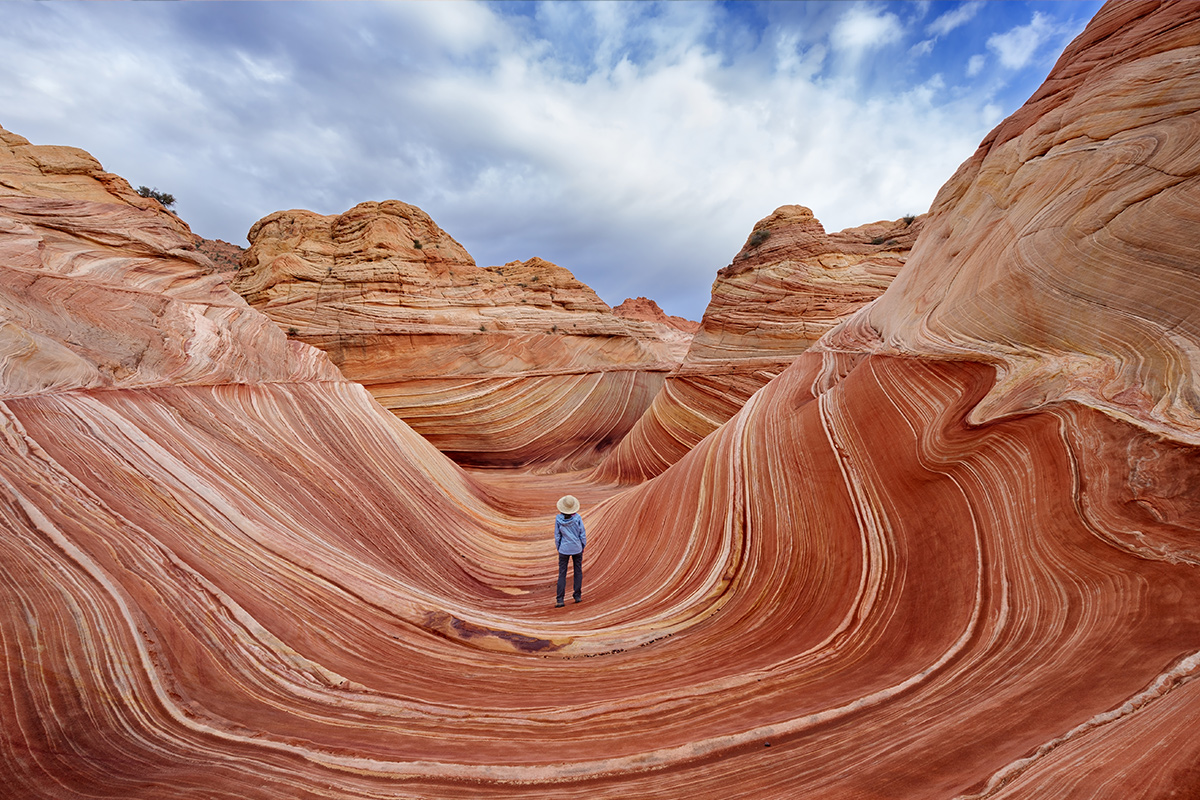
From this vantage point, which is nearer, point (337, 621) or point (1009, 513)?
point (1009, 513)

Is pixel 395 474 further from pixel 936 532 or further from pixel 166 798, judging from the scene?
pixel 936 532

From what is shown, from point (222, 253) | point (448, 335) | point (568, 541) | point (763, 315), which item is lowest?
point (568, 541)

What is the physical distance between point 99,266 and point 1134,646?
11301 mm

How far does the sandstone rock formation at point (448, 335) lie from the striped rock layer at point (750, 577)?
26.4 ft

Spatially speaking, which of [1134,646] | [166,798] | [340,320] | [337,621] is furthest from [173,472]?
[340,320]

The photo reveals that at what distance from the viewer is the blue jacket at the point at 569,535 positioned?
4.74 meters

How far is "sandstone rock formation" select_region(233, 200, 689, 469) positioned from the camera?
14.0 m

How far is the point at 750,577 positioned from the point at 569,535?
171cm

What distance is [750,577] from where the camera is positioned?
414 cm

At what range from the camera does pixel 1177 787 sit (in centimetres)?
118

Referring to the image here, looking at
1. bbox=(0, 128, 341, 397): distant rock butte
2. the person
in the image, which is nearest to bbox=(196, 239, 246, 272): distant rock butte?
bbox=(0, 128, 341, 397): distant rock butte

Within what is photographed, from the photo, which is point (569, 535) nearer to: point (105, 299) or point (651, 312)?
point (105, 299)

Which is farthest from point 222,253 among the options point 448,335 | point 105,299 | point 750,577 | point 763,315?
point 750,577

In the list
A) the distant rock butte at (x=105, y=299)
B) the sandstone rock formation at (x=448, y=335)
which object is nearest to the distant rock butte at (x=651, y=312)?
the sandstone rock formation at (x=448, y=335)
